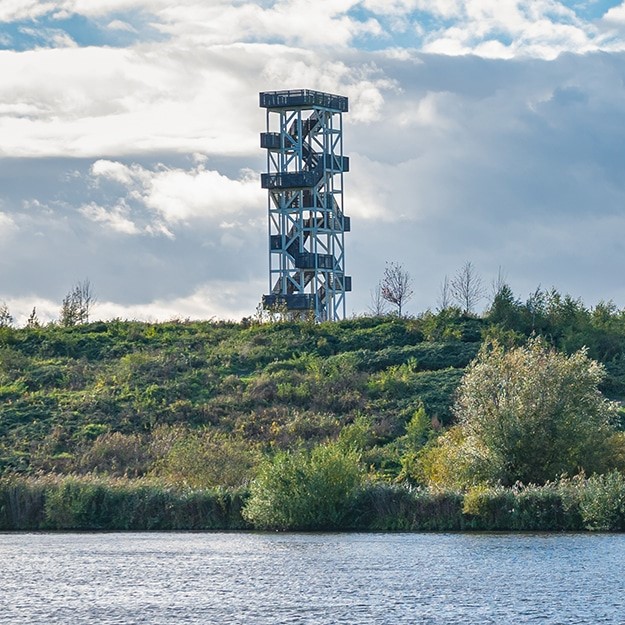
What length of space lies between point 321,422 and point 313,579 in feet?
131

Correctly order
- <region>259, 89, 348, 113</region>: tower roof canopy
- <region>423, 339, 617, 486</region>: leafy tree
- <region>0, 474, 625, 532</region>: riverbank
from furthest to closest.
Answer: <region>259, 89, 348, 113</region>: tower roof canopy
<region>423, 339, 617, 486</region>: leafy tree
<region>0, 474, 625, 532</region>: riverbank

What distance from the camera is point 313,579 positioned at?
49.4m

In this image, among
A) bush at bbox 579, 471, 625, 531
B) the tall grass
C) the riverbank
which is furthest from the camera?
the tall grass

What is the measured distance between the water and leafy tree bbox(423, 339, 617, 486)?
18.8 feet

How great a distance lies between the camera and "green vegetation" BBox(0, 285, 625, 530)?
63.3 metres

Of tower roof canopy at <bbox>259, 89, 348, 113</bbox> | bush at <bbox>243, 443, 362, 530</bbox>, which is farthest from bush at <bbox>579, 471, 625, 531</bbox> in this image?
tower roof canopy at <bbox>259, 89, 348, 113</bbox>

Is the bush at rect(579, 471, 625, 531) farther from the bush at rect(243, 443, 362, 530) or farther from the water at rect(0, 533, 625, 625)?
the bush at rect(243, 443, 362, 530)

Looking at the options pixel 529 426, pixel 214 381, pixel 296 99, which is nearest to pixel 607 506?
pixel 529 426

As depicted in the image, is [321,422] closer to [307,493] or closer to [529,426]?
[529,426]

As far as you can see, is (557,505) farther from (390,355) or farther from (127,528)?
(390,355)

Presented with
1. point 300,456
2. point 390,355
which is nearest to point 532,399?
point 300,456

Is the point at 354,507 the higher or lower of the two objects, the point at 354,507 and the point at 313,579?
the higher

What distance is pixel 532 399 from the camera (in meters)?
66.6

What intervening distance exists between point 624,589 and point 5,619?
18.2m
